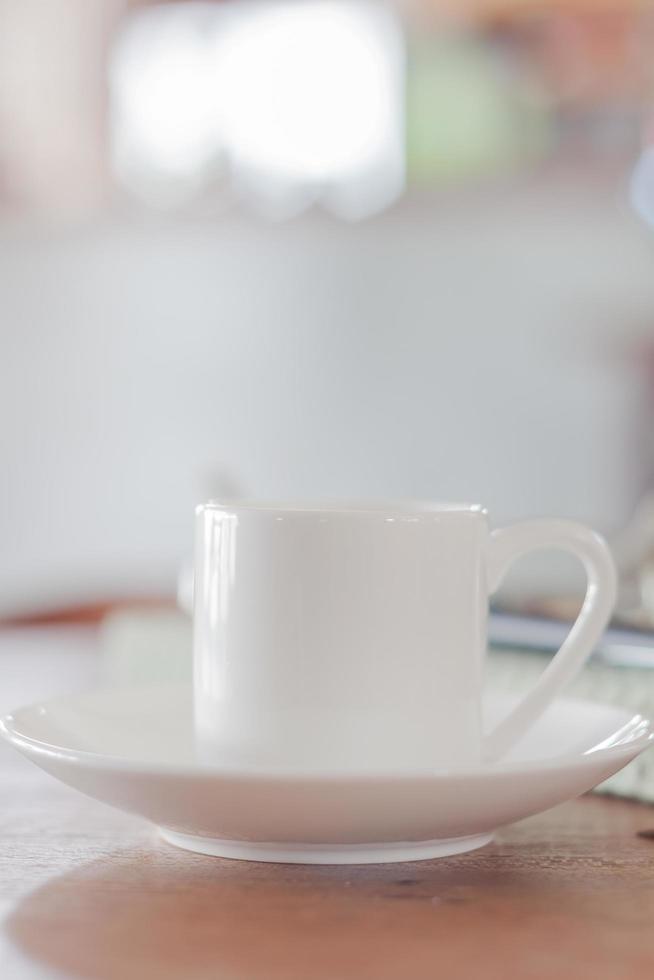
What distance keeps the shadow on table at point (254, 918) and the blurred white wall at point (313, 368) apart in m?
2.94

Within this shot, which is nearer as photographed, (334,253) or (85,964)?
(85,964)

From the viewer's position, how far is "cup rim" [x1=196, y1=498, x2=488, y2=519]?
1.48 feet

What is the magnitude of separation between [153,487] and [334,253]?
769mm

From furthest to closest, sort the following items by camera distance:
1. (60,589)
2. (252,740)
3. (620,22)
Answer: (60,589)
(620,22)
(252,740)

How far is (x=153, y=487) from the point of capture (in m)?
3.52

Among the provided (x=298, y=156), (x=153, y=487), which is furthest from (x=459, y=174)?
(x=153, y=487)

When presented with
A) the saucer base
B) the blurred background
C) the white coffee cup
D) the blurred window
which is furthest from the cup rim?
the blurred window

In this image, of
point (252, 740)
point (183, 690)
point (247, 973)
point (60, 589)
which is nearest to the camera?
point (247, 973)

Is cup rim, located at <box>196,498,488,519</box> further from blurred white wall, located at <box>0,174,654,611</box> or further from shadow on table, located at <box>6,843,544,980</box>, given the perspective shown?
blurred white wall, located at <box>0,174,654,611</box>

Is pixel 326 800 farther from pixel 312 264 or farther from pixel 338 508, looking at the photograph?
pixel 312 264

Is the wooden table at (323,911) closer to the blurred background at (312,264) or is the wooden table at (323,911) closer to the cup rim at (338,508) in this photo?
the cup rim at (338,508)

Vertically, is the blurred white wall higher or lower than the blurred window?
lower

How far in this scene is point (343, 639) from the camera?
45 cm

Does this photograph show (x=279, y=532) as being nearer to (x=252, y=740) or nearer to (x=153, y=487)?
(x=252, y=740)
